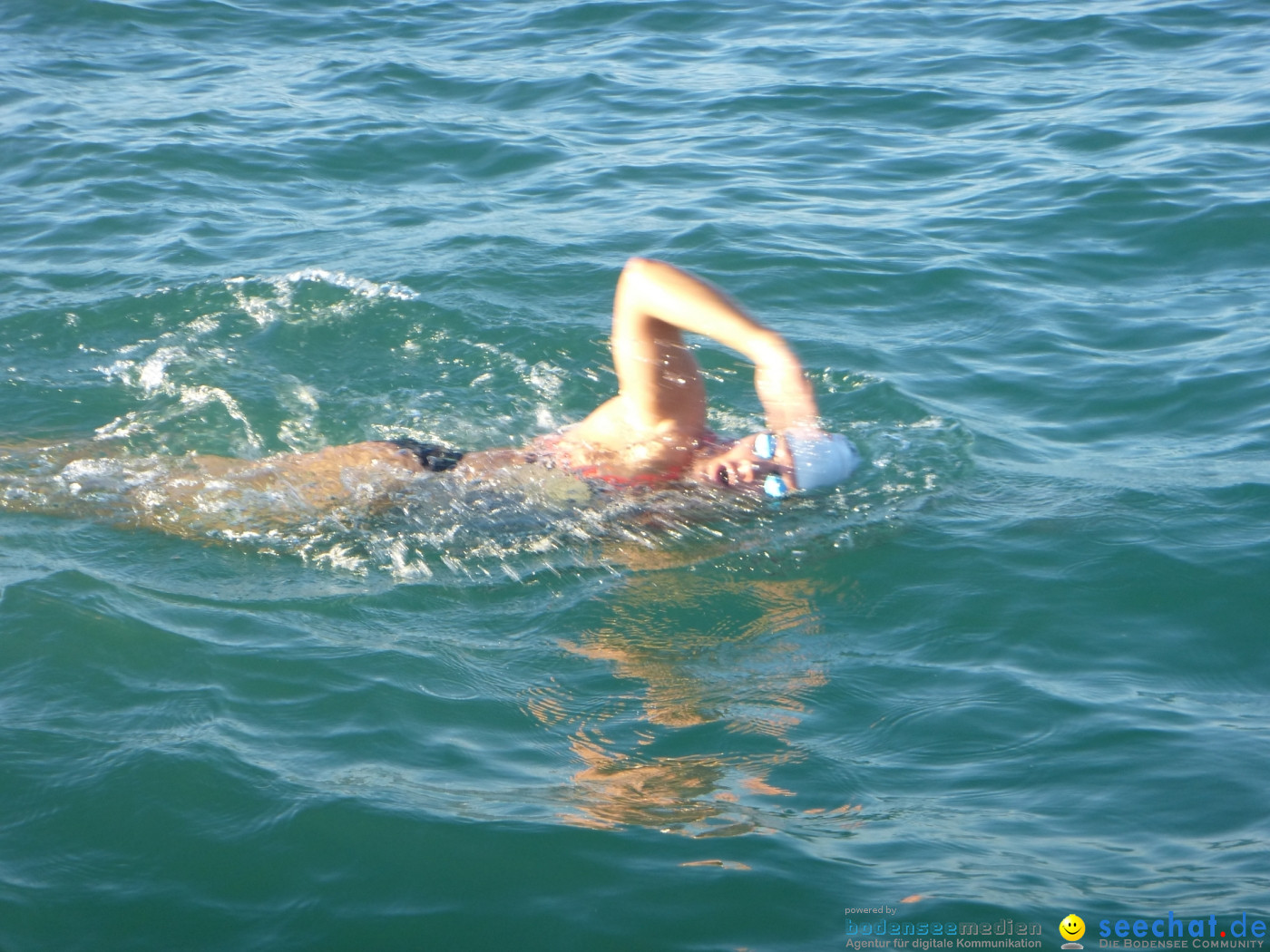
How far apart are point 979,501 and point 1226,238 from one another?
12.2 ft

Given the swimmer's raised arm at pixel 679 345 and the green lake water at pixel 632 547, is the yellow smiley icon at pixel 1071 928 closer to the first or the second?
the green lake water at pixel 632 547

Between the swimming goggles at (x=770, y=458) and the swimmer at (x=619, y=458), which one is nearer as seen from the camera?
the swimmer at (x=619, y=458)

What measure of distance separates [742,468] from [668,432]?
35cm

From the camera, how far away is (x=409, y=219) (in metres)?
8.55

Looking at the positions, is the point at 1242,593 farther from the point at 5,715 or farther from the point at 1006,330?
the point at 5,715

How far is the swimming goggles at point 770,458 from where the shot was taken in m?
4.78

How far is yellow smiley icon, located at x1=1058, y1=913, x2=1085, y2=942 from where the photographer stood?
2928mm

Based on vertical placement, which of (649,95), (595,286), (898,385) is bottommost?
(898,385)

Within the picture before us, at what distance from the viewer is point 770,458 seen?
4836 millimetres

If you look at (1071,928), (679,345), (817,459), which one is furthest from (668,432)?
(1071,928)

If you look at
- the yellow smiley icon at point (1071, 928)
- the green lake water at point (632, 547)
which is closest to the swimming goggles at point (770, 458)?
the green lake water at point (632, 547)

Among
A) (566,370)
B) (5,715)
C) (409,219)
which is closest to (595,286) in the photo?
(566,370)

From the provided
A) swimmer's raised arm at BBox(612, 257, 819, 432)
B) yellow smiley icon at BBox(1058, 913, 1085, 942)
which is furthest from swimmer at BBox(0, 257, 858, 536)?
yellow smiley icon at BBox(1058, 913, 1085, 942)

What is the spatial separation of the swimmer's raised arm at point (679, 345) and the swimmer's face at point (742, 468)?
0.66 feet
